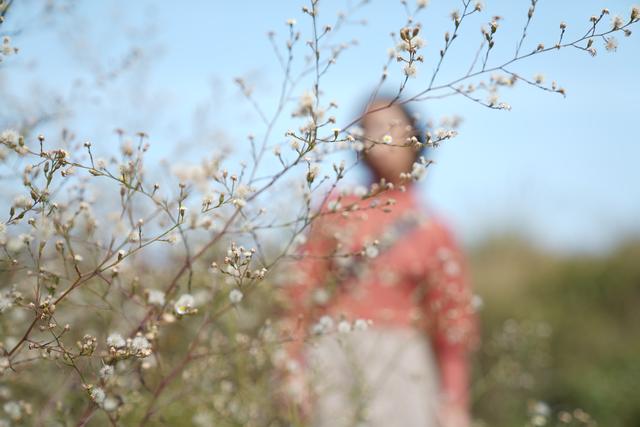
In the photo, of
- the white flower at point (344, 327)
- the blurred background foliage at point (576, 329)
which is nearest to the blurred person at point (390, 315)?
the white flower at point (344, 327)

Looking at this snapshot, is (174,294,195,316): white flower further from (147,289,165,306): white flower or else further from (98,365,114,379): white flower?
(98,365,114,379): white flower

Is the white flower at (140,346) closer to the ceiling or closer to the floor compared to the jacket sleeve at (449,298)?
closer to the floor

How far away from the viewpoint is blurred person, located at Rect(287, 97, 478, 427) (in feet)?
6.14

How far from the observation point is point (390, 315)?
229 cm

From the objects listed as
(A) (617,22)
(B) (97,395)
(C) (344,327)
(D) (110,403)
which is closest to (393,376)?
(C) (344,327)

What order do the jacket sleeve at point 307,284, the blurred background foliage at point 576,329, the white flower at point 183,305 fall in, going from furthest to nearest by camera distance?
the blurred background foliage at point 576,329 < the jacket sleeve at point 307,284 < the white flower at point 183,305

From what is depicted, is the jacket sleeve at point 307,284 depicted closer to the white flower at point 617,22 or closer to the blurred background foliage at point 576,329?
the white flower at point 617,22

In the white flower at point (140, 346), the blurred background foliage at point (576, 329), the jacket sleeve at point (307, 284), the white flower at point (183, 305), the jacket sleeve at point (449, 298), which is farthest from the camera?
the blurred background foliage at point (576, 329)

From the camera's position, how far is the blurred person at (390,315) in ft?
6.14

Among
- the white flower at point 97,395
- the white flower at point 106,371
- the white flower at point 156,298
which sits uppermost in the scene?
the white flower at point 156,298

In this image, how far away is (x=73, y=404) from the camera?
1.62 m

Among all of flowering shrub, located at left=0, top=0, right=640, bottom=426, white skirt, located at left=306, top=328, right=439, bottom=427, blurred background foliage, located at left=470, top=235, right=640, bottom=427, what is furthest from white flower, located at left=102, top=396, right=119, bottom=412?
blurred background foliage, located at left=470, top=235, right=640, bottom=427

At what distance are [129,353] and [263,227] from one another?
36cm

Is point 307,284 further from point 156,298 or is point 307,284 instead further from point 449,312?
point 156,298
